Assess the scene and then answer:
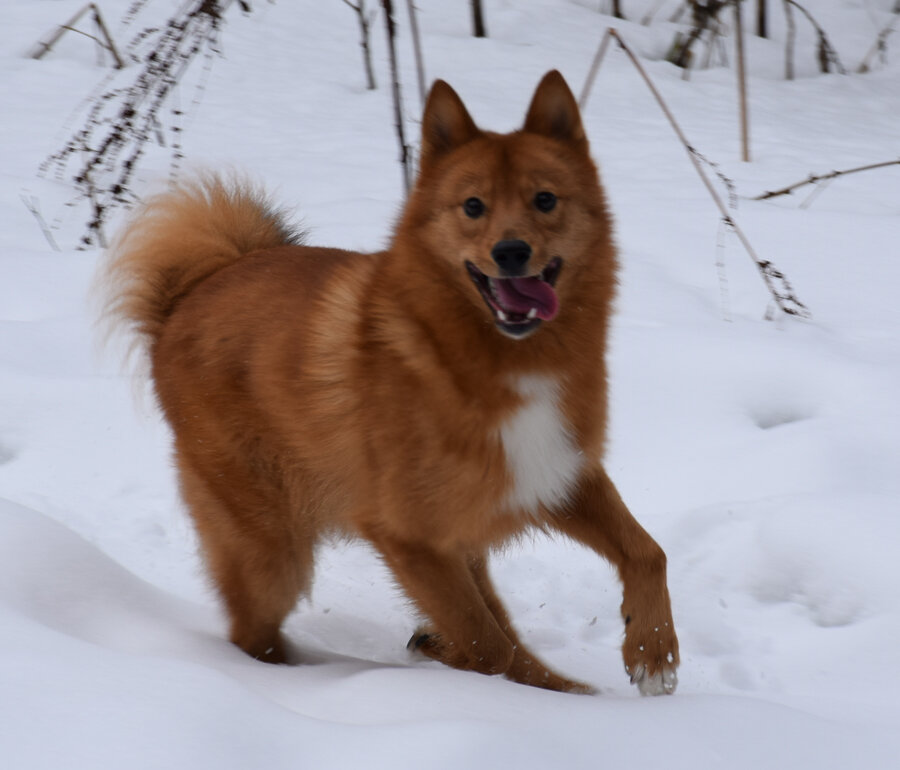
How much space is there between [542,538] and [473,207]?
58.2 inches

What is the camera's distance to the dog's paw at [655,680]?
2672 mm

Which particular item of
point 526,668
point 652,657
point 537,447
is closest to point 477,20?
point 537,447

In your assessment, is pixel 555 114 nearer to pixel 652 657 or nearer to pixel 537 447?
pixel 537 447

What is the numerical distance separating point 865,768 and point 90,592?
1.80 metres

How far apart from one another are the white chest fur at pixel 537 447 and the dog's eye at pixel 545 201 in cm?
44

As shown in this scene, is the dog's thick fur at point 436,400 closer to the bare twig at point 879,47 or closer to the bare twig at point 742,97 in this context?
the bare twig at point 742,97

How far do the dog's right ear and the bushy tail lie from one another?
0.83 meters

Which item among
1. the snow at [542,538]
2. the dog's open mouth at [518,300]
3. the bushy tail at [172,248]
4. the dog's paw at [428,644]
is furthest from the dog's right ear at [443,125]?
the dog's paw at [428,644]

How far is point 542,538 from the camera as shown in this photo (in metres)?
3.75

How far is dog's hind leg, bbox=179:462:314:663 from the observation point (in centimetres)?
300

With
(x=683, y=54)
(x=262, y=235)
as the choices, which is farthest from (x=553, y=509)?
(x=683, y=54)

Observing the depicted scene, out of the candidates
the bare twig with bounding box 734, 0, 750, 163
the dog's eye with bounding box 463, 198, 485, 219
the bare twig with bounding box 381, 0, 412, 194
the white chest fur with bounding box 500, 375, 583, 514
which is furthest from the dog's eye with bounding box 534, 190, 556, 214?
the bare twig with bounding box 734, 0, 750, 163

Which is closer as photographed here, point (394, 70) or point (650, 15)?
point (394, 70)

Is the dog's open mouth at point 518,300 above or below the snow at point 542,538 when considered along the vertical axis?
above
